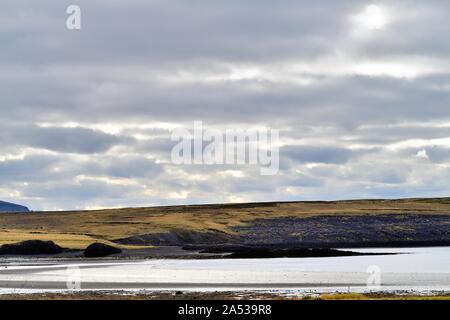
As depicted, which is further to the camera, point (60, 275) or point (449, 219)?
point (449, 219)

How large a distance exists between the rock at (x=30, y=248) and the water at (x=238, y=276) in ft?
69.0

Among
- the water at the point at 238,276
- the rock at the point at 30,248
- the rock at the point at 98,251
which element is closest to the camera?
the water at the point at 238,276

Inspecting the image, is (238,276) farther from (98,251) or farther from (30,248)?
(30,248)

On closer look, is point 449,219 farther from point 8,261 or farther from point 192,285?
point 192,285

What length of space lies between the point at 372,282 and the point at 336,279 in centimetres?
438

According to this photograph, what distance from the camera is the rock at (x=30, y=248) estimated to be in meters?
108

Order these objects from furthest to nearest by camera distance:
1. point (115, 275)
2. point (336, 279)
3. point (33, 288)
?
point (115, 275) → point (336, 279) → point (33, 288)

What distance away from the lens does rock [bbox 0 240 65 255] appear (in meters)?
108

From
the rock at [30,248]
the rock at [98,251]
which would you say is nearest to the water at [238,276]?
the rock at [98,251]

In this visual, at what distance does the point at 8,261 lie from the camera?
96.4 metres

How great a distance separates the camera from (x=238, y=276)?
218ft

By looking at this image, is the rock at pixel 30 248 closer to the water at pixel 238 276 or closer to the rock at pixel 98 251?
the rock at pixel 98 251
